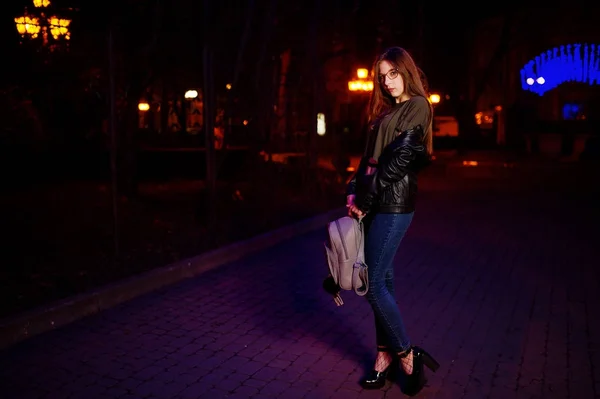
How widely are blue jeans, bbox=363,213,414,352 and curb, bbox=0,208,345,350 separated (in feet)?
9.48

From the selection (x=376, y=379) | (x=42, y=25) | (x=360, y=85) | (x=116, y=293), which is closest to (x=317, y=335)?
(x=376, y=379)

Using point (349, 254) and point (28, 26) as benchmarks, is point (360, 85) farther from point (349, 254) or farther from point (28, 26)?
point (349, 254)

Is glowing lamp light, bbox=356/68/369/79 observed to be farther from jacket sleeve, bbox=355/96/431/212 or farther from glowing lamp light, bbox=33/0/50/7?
jacket sleeve, bbox=355/96/431/212

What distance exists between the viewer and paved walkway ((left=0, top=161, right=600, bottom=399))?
434cm

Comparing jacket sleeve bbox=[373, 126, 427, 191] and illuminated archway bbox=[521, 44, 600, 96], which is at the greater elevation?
illuminated archway bbox=[521, 44, 600, 96]

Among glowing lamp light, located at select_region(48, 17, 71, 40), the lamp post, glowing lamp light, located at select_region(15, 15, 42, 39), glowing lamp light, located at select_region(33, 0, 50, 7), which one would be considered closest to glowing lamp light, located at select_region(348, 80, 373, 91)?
glowing lamp light, located at select_region(48, 17, 71, 40)

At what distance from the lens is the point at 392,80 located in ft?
13.0

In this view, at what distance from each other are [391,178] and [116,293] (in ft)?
11.5

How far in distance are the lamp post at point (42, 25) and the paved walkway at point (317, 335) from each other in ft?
17.7

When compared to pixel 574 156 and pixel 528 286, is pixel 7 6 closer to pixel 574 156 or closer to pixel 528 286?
pixel 528 286

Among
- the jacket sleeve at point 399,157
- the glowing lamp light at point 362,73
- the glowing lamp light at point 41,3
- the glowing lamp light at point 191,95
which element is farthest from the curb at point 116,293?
the glowing lamp light at point 362,73

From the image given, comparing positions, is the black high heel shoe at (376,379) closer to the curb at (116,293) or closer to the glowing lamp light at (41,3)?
the curb at (116,293)

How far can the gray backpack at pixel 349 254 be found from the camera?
3861 mm

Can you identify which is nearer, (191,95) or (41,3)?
(41,3)
